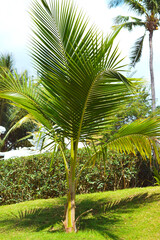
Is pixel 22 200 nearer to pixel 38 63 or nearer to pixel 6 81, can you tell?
pixel 6 81

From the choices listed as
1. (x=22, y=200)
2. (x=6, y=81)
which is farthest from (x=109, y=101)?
(x=22, y=200)

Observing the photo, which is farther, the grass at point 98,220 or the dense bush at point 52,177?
the dense bush at point 52,177

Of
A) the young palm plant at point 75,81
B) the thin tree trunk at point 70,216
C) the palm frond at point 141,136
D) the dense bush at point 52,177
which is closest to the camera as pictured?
the young palm plant at point 75,81

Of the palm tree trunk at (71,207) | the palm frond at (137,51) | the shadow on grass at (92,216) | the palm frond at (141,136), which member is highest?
the palm frond at (137,51)

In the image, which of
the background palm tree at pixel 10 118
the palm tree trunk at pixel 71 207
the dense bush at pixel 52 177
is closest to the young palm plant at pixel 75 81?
the palm tree trunk at pixel 71 207

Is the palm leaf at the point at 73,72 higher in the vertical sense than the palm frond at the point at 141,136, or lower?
higher

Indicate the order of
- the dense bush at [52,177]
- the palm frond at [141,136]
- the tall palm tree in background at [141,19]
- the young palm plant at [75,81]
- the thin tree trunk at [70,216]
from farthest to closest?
the tall palm tree in background at [141,19]
the dense bush at [52,177]
the thin tree trunk at [70,216]
the palm frond at [141,136]
the young palm plant at [75,81]

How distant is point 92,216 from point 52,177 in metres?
3.31

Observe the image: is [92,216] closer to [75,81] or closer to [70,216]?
[70,216]

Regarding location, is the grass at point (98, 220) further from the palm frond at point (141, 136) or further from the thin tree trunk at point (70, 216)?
the palm frond at point (141, 136)

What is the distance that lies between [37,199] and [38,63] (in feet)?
19.1

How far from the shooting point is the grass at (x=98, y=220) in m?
4.40

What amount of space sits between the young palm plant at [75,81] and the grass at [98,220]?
0.54 m

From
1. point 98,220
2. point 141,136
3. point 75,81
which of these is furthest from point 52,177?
point 75,81
